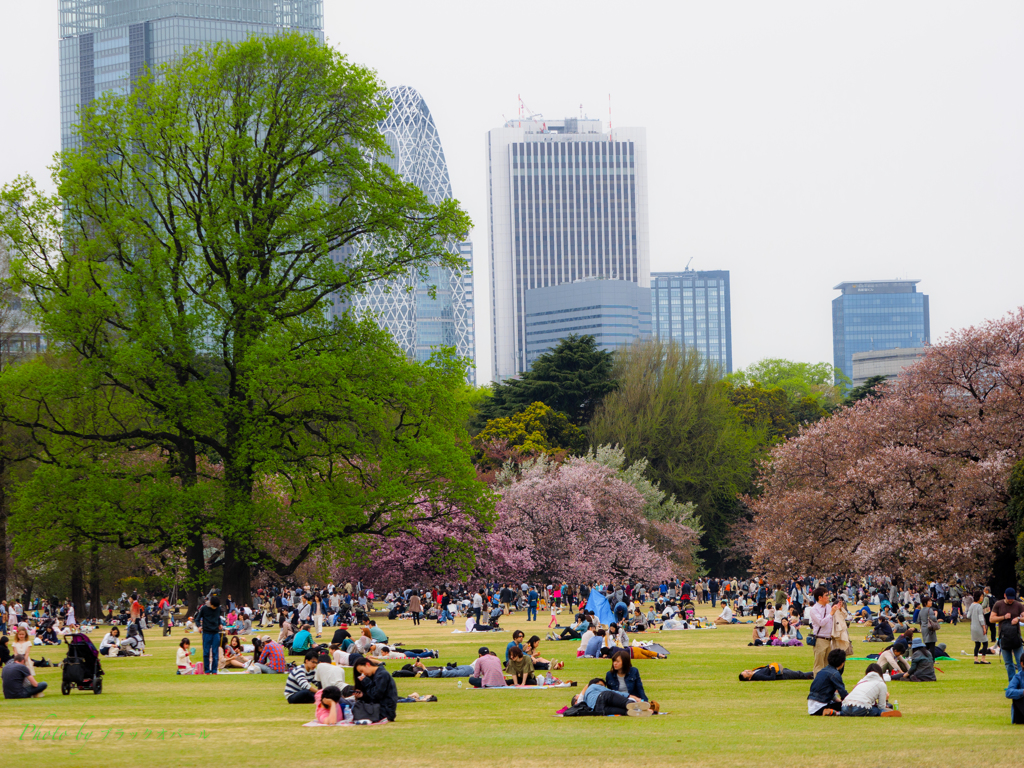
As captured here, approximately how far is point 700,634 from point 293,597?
21081mm

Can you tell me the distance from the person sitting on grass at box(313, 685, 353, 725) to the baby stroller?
17.9 ft

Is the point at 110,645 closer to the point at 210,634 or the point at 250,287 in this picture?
the point at 210,634

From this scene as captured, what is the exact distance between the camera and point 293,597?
1861 inches

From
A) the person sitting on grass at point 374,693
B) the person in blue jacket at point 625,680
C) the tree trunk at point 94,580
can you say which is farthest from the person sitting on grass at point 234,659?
the tree trunk at point 94,580

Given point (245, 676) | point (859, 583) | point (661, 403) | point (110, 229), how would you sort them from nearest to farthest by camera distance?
point (245, 676) → point (110, 229) → point (859, 583) → point (661, 403)

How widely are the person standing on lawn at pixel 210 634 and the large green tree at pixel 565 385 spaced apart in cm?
4707

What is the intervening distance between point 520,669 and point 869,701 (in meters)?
6.16

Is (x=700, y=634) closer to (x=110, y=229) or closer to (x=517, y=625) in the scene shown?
(x=517, y=625)

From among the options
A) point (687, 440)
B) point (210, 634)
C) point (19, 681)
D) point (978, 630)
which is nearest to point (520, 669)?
point (210, 634)

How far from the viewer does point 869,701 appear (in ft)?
43.6

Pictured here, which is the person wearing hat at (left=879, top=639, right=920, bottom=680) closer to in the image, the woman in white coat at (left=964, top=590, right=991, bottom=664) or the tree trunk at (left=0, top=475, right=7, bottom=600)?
the woman in white coat at (left=964, top=590, right=991, bottom=664)

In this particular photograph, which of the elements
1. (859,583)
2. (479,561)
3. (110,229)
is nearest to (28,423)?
(110,229)

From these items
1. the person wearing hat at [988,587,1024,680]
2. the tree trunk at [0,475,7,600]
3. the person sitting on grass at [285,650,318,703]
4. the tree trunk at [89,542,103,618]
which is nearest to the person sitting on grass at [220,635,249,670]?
the person sitting on grass at [285,650,318,703]

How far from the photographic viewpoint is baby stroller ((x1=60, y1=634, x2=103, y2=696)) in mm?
16875
